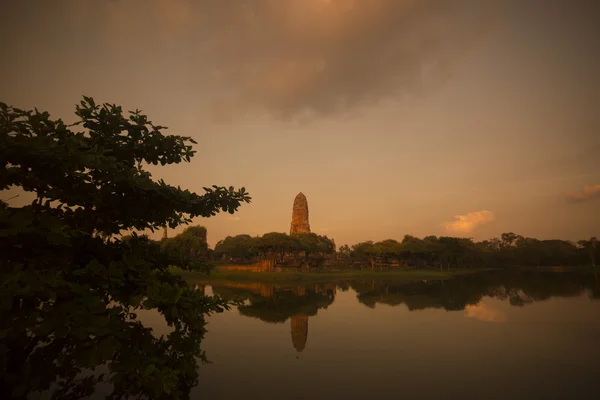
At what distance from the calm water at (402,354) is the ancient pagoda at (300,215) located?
76931 mm

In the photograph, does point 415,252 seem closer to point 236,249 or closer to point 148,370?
point 236,249

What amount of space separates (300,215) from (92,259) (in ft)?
310

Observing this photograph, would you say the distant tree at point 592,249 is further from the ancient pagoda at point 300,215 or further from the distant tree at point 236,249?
the distant tree at point 236,249

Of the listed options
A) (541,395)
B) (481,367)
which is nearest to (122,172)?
(541,395)

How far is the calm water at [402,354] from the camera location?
7867 millimetres

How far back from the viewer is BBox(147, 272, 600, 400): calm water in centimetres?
787

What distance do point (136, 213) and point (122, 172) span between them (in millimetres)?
Result: 865

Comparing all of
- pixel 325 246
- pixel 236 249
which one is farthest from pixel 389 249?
pixel 236 249

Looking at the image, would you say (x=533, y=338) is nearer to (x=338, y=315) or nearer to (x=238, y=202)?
(x=338, y=315)

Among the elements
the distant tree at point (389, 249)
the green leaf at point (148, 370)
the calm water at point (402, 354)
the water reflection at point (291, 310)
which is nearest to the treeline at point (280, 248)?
the distant tree at point (389, 249)

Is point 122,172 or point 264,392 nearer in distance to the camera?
point 122,172

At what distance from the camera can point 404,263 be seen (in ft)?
230

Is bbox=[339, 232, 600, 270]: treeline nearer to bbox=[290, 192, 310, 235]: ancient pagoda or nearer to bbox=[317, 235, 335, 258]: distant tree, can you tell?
bbox=[317, 235, 335, 258]: distant tree

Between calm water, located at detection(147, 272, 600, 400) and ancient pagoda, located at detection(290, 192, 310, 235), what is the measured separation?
76931 mm
